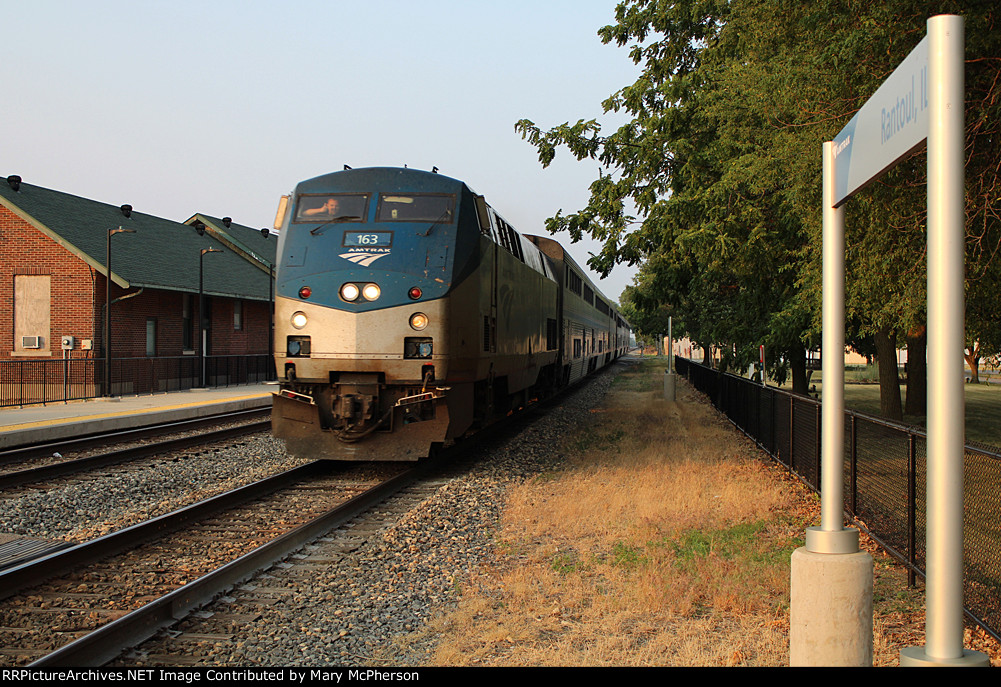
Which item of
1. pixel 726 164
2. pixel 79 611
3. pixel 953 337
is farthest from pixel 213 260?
pixel 953 337

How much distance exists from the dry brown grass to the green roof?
20430 millimetres

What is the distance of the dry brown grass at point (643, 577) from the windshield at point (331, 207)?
4.06 meters

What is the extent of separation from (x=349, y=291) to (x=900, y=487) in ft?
20.4

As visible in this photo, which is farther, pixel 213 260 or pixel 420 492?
pixel 213 260

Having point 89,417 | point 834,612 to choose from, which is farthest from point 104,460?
point 834,612

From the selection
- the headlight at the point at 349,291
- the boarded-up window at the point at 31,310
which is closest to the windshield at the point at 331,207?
the headlight at the point at 349,291

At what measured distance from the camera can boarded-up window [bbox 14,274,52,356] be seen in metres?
25.5

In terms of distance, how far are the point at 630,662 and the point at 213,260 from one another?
33.2 meters

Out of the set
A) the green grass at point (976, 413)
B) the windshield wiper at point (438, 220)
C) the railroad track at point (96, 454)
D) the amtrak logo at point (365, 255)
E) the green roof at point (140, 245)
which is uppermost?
the green roof at point (140, 245)

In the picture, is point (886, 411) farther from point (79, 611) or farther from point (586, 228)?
point (79, 611)

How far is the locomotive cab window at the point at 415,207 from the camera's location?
1023 cm

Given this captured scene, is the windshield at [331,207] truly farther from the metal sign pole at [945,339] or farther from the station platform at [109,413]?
the metal sign pole at [945,339]

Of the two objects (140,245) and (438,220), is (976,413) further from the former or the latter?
(140,245)
